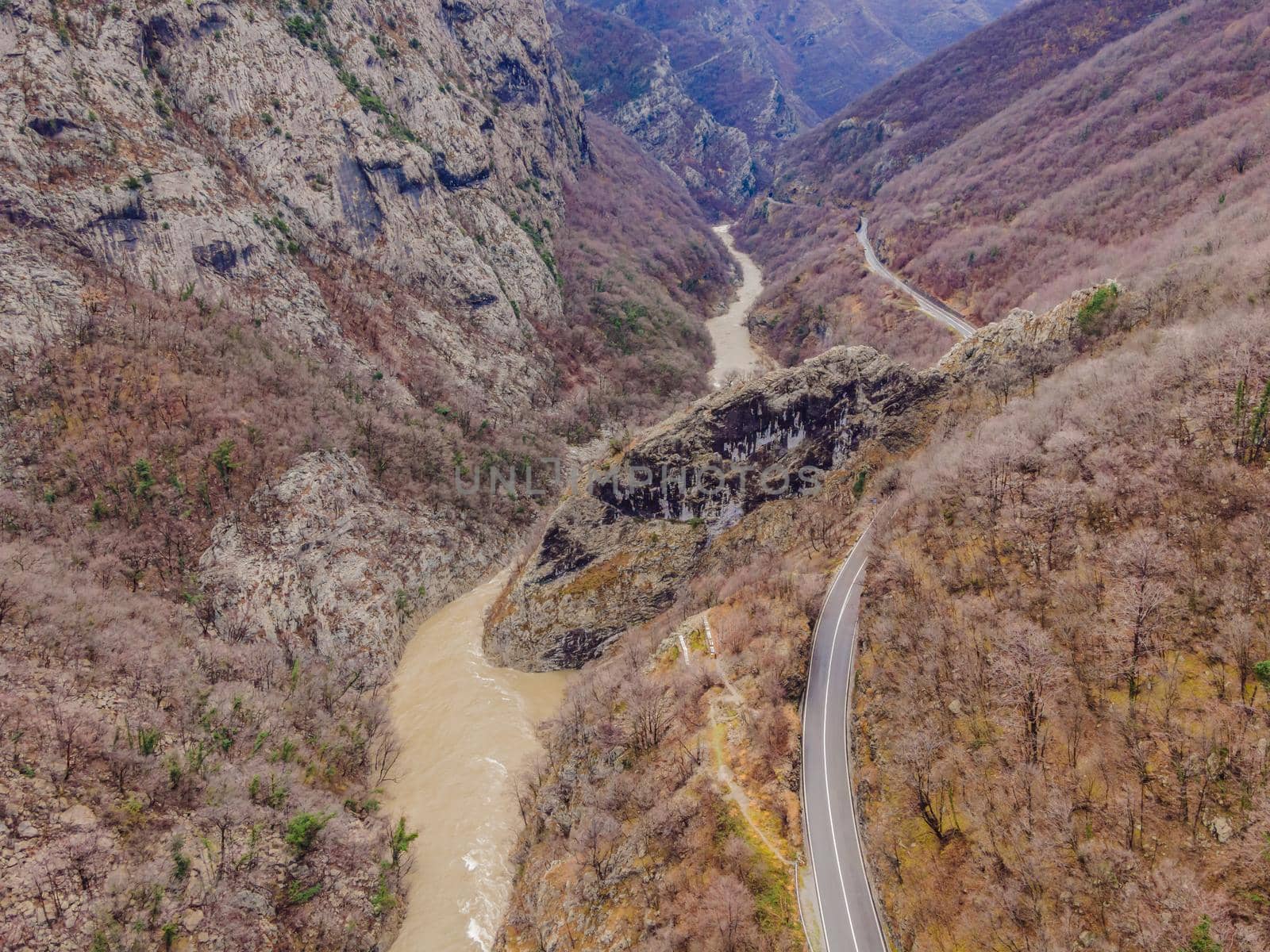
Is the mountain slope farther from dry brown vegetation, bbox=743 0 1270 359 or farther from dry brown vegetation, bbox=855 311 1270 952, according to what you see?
dry brown vegetation, bbox=743 0 1270 359

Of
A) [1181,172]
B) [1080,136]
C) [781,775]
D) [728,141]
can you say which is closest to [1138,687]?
[781,775]

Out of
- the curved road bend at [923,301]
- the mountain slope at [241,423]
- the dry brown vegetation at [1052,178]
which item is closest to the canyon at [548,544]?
the mountain slope at [241,423]

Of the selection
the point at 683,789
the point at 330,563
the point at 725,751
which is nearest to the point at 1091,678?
the point at 725,751

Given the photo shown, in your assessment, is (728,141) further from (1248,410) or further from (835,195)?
(1248,410)

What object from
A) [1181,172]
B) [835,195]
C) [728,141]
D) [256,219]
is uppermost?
[256,219]

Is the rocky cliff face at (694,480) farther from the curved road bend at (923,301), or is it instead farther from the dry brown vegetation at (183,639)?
the curved road bend at (923,301)
